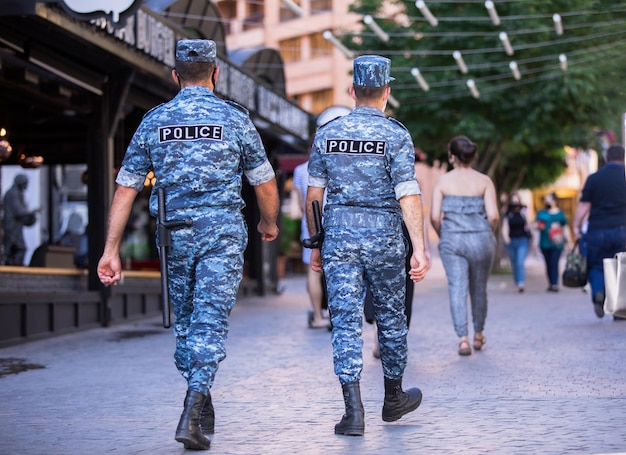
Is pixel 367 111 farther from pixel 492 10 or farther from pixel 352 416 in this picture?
pixel 492 10

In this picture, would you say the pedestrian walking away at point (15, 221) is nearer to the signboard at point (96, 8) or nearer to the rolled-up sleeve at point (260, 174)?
the signboard at point (96, 8)

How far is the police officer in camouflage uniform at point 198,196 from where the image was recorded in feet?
19.8

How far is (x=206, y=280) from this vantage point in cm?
606

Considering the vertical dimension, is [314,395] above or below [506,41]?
below

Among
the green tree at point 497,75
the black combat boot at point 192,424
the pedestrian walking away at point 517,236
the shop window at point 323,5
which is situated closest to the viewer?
the black combat boot at point 192,424

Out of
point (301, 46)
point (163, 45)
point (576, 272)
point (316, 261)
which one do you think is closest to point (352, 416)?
point (316, 261)

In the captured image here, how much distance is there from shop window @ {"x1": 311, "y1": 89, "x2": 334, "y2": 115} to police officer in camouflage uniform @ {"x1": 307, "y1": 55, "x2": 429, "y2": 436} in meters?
57.6

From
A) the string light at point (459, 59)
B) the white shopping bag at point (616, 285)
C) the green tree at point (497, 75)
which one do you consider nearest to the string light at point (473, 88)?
the green tree at point (497, 75)

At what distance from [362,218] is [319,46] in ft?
186

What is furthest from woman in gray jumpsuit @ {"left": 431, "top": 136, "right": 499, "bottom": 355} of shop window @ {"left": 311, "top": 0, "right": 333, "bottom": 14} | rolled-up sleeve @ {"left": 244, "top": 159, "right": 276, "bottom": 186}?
shop window @ {"left": 311, "top": 0, "right": 333, "bottom": 14}

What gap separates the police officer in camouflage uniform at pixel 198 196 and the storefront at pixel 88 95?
Answer: 4754mm

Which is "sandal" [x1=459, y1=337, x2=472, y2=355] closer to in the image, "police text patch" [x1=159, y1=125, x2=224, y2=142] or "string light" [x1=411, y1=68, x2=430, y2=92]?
"police text patch" [x1=159, y1=125, x2=224, y2=142]

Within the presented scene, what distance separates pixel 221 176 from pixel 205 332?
2.50 ft

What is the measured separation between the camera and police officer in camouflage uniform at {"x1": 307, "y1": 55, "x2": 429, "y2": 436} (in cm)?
656
